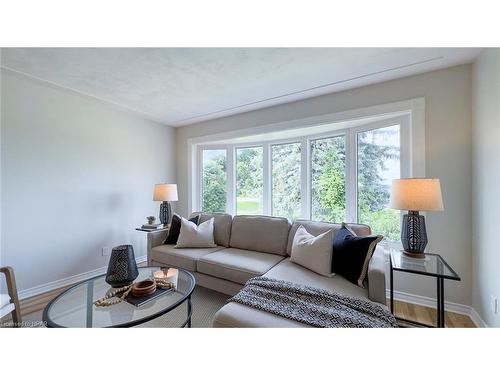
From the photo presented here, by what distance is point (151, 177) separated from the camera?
11.8ft

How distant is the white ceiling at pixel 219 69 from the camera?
5.73 feet

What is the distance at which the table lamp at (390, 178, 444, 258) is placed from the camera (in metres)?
1.59

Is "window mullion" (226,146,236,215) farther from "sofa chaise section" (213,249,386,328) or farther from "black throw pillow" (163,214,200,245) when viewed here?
"sofa chaise section" (213,249,386,328)

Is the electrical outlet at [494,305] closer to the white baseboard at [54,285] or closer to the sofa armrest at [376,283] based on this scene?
the sofa armrest at [376,283]

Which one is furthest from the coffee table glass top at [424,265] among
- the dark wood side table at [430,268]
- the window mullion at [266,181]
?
the window mullion at [266,181]

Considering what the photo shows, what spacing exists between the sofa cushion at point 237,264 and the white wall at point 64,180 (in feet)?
5.83

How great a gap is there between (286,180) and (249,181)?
2.27ft

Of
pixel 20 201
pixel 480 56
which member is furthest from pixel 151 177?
pixel 480 56

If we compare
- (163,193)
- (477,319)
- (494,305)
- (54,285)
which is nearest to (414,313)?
(477,319)

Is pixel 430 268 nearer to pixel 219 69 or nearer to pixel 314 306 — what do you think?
pixel 314 306

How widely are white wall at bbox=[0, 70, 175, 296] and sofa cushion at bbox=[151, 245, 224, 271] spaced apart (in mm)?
1048

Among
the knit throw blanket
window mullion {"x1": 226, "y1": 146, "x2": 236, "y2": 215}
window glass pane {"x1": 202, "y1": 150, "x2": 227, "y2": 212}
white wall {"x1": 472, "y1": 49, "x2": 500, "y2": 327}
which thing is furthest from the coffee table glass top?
window glass pane {"x1": 202, "y1": 150, "x2": 227, "y2": 212}
